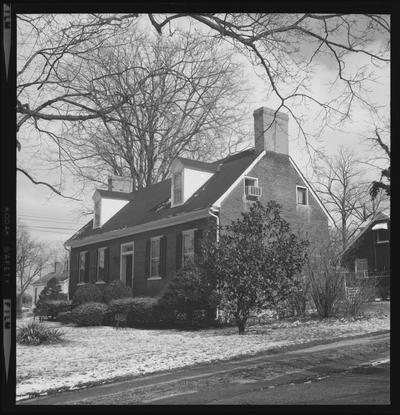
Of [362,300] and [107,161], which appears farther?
[362,300]

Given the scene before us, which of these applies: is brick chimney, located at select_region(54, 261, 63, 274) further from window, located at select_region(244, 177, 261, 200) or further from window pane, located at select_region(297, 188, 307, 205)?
window pane, located at select_region(297, 188, 307, 205)

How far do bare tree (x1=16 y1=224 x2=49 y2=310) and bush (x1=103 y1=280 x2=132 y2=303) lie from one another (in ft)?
10.6

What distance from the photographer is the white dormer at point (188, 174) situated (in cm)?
670

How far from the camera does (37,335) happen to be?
6379 millimetres

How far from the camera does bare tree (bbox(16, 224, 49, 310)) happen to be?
5004 millimetres

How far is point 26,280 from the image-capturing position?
527cm

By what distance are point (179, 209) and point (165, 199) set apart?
2.63ft

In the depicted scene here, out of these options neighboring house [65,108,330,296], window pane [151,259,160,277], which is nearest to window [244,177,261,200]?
neighboring house [65,108,330,296]
